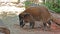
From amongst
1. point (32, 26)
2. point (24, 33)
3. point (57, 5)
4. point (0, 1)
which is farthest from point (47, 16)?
point (0, 1)

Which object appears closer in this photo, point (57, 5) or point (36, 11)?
point (36, 11)

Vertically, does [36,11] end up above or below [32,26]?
above

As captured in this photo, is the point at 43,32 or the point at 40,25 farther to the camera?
the point at 40,25

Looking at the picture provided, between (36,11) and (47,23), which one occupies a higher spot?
(36,11)

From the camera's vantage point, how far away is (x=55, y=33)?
14.6ft

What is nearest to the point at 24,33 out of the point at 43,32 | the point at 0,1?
the point at 43,32

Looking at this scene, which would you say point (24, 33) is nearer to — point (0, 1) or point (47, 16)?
point (47, 16)

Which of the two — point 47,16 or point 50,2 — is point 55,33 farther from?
point 50,2

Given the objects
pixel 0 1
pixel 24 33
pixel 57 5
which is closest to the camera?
pixel 24 33

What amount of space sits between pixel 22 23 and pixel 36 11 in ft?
1.75

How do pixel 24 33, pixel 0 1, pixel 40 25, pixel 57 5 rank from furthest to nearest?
pixel 0 1 → pixel 57 5 → pixel 40 25 → pixel 24 33

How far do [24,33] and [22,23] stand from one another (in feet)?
2.31

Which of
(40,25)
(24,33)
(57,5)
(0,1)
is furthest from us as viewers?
(0,1)

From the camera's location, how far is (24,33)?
14.2ft
